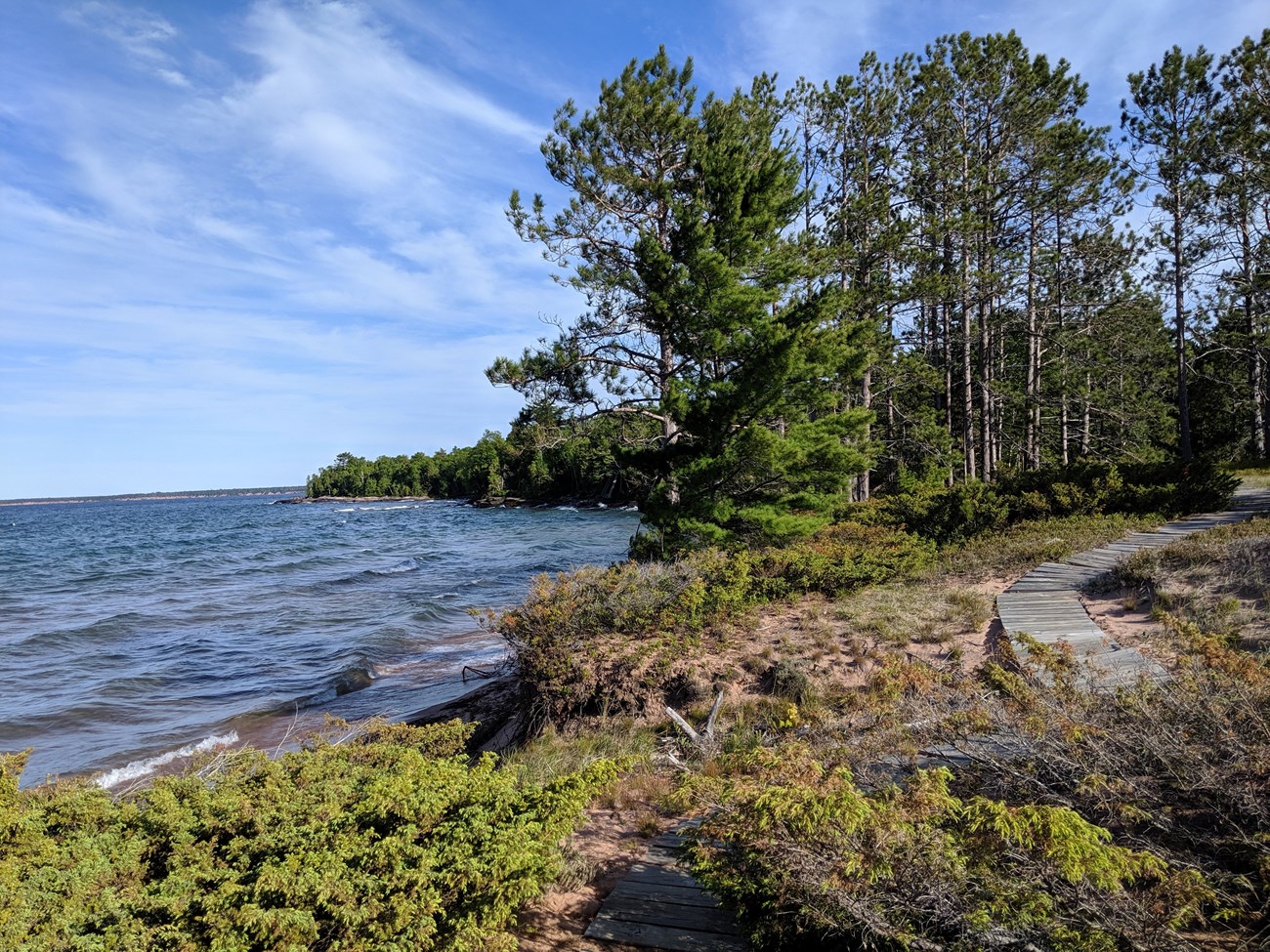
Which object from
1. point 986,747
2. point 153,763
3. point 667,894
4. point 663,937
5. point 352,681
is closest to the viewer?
point 663,937

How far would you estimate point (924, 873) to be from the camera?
2857 millimetres

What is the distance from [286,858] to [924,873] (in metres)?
2.88

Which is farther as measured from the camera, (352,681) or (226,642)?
(226,642)

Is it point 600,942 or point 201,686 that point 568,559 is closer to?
point 201,686

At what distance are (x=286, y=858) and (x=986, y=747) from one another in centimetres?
409

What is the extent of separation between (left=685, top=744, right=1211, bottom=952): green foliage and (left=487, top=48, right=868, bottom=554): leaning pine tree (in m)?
8.86

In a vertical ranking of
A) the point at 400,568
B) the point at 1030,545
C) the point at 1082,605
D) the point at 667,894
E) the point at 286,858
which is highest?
the point at 1030,545

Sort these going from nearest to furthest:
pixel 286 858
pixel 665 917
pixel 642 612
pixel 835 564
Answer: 1. pixel 286 858
2. pixel 665 917
3. pixel 642 612
4. pixel 835 564

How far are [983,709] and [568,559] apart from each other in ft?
75.2

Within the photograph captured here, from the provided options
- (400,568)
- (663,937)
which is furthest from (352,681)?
(400,568)

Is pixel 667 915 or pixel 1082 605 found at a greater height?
pixel 1082 605

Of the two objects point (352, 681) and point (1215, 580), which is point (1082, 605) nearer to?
point (1215, 580)

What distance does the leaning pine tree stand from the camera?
12.3m

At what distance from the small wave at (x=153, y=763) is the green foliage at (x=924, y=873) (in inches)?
276
